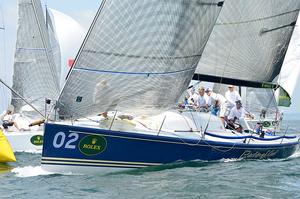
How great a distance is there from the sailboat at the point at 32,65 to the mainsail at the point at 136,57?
8.54 meters

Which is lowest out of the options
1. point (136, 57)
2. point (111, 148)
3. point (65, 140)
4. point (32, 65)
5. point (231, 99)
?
point (111, 148)

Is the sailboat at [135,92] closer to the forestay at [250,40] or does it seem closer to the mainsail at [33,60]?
the forestay at [250,40]

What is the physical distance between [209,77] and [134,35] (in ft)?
12.8

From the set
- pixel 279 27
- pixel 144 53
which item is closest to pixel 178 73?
pixel 144 53

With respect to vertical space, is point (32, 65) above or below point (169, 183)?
above

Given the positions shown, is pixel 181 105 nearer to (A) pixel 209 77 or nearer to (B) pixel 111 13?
(A) pixel 209 77

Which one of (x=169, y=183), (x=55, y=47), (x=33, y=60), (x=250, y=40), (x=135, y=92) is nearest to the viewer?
(x=169, y=183)

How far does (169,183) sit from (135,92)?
98.6 inches

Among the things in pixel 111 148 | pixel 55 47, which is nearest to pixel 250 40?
pixel 111 148

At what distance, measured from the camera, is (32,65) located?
71.2ft

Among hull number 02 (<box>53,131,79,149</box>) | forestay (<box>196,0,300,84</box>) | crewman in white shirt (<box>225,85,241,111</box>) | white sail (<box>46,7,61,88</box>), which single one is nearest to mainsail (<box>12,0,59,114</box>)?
white sail (<box>46,7,61,88</box>)

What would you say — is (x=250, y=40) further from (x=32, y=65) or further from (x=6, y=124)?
(x=32, y=65)

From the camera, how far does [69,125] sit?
1202 centimetres

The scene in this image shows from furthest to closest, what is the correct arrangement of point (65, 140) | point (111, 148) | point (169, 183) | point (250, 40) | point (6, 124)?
point (6, 124) → point (250, 40) → point (111, 148) → point (65, 140) → point (169, 183)
